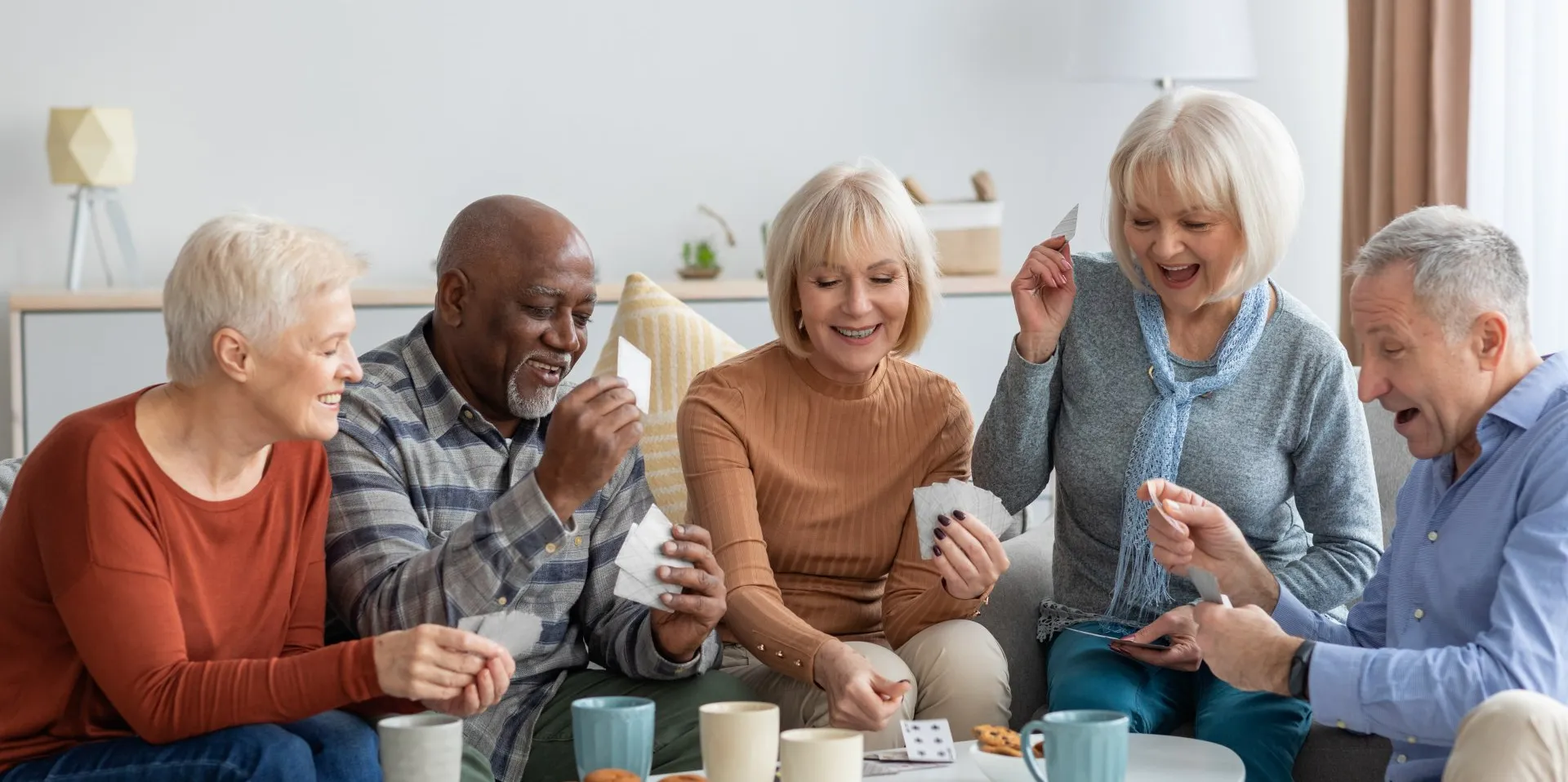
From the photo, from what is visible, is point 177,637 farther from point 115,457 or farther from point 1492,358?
A: point 1492,358

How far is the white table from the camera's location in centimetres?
167

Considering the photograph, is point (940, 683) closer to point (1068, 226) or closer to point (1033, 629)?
point (1033, 629)

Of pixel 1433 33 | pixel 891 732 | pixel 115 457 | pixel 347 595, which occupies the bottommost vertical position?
pixel 891 732

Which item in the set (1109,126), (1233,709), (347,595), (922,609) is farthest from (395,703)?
(1109,126)

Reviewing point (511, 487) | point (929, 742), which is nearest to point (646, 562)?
point (511, 487)

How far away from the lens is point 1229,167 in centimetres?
216

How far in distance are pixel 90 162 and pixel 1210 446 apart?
2.98 metres

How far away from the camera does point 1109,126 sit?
488 cm

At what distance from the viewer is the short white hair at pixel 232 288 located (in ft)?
5.63

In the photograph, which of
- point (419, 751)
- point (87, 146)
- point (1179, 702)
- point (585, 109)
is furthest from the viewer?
point (585, 109)

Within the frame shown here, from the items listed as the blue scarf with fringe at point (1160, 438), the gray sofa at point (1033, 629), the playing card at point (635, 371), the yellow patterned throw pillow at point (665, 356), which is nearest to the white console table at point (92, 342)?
the yellow patterned throw pillow at point (665, 356)

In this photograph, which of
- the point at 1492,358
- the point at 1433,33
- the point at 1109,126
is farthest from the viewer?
the point at 1109,126

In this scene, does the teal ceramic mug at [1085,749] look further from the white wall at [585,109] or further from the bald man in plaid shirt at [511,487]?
the white wall at [585,109]

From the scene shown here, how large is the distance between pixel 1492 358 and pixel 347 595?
1415mm
